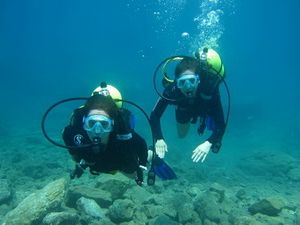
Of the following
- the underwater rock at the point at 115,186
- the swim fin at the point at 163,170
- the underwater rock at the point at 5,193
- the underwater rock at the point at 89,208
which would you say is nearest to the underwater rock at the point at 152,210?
the underwater rock at the point at 115,186

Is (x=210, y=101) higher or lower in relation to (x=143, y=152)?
higher

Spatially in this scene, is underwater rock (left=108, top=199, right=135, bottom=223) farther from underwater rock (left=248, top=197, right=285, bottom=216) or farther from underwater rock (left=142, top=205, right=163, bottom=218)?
underwater rock (left=248, top=197, right=285, bottom=216)

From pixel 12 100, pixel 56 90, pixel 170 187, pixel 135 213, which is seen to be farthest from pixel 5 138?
pixel 56 90

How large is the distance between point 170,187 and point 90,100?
225 inches

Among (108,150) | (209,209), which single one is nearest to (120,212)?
(209,209)

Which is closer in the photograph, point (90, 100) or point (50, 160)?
point (90, 100)

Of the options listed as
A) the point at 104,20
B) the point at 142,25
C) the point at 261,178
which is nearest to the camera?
the point at 261,178

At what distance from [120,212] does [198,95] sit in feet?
8.88

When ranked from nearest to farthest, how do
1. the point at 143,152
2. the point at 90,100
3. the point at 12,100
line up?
the point at 90,100 → the point at 143,152 → the point at 12,100

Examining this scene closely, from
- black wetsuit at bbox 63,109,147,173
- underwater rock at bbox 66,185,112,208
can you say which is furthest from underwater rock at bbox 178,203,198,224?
black wetsuit at bbox 63,109,147,173

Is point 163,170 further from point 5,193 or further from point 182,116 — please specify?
point 5,193

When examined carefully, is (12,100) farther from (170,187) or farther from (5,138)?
(170,187)

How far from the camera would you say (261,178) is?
1330 cm

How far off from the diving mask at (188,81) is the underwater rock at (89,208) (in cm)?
293
